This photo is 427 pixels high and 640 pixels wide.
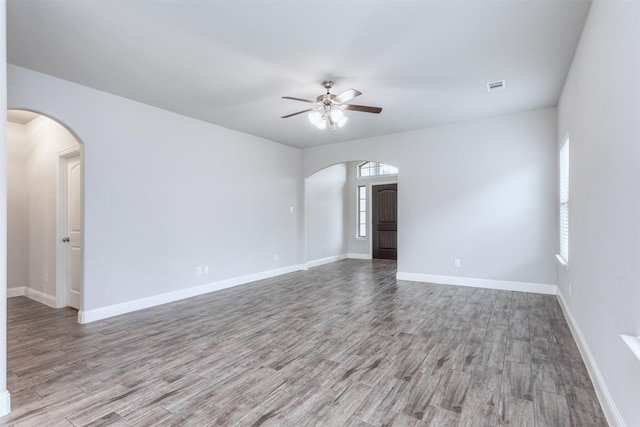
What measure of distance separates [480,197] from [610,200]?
3.41m

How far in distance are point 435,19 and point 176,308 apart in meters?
4.30

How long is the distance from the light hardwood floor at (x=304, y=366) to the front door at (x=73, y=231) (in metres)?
0.35

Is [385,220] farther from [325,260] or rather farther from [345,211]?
[325,260]

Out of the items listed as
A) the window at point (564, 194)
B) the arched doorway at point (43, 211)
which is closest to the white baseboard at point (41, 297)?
the arched doorway at point (43, 211)

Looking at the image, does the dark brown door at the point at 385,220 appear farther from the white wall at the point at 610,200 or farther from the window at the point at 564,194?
the white wall at the point at 610,200

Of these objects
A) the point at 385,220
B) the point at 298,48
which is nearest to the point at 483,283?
the point at 385,220

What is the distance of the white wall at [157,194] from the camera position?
3709mm

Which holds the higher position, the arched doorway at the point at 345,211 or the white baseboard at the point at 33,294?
the arched doorway at the point at 345,211

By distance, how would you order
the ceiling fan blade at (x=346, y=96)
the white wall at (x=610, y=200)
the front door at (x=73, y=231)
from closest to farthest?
1. the white wall at (x=610, y=200)
2. the ceiling fan blade at (x=346, y=96)
3. the front door at (x=73, y=231)

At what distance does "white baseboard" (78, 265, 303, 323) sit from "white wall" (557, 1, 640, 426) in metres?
4.64

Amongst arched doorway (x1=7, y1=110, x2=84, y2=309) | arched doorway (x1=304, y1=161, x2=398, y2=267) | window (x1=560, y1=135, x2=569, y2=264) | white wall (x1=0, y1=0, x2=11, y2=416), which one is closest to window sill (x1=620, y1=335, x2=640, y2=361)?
window (x1=560, y1=135, x2=569, y2=264)

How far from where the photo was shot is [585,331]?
2.65 meters

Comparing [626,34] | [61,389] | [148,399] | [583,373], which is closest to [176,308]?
[61,389]

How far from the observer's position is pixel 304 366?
258 cm
